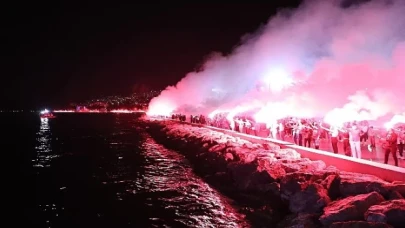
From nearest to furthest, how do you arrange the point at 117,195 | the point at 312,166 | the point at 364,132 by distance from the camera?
1. the point at 312,166
2. the point at 117,195
3. the point at 364,132

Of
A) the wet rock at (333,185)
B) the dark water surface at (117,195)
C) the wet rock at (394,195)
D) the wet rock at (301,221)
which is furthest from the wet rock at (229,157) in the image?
the wet rock at (394,195)

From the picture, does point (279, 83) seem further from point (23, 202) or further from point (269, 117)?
point (23, 202)

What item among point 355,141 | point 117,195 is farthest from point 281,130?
point 117,195

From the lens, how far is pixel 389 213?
9.54 meters

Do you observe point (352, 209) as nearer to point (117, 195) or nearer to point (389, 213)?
point (389, 213)

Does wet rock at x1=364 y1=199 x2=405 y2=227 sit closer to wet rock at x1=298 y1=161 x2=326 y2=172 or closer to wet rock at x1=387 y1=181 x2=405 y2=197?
wet rock at x1=387 y1=181 x2=405 y2=197

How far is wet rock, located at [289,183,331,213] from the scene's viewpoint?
39.5ft

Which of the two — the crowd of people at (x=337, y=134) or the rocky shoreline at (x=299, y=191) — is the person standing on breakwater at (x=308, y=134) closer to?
the crowd of people at (x=337, y=134)

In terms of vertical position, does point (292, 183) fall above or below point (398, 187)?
below

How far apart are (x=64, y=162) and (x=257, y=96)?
83.8ft

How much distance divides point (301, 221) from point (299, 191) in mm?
2103

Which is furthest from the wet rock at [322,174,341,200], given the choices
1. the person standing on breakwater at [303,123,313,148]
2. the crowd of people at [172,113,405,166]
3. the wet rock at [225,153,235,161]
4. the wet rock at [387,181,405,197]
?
the person standing on breakwater at [303,123,313,148]

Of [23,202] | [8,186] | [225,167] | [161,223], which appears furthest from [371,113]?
[8,186]

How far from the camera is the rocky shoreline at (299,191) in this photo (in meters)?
10.2
